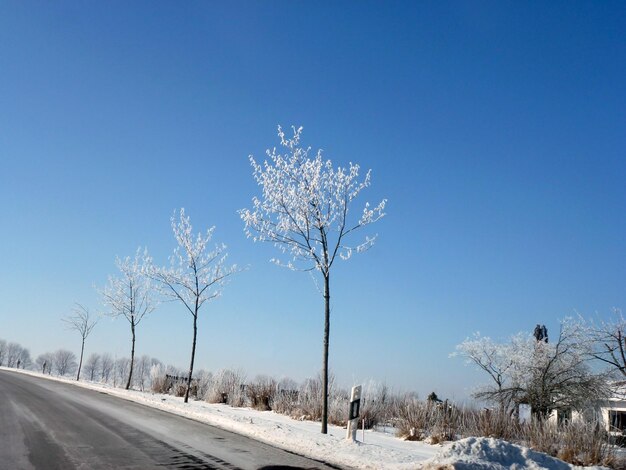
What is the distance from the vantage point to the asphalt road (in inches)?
260

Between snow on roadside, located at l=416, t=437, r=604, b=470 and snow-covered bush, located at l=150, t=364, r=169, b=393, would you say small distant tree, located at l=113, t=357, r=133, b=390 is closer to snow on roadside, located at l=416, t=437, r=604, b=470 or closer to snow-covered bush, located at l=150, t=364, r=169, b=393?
snow-covered bush, located at l=150, t=364, r=169, b=393

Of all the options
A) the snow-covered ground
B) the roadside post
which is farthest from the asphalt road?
the roadside post

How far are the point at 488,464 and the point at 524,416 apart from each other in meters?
6.97

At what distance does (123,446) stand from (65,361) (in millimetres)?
137540

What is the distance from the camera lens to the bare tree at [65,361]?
126m

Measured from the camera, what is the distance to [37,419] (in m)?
11.0

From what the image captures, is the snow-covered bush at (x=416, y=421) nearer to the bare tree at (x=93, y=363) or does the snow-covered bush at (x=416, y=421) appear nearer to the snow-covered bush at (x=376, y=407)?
the snow-covered bush at (x=376, y=407)

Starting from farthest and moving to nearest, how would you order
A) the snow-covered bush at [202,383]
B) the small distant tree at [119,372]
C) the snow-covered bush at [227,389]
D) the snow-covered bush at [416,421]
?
the small distant tree at [119,372], the snow-covered bush at [202,383], the snow-covered bush at [227,389], the snow-covered bush at [416,421]

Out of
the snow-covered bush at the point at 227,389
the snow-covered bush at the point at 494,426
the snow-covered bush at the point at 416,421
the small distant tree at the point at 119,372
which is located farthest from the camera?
the small distant tree at the point at 119,372

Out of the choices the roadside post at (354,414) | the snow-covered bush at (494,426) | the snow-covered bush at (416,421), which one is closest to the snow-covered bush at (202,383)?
the snow-covered bush at (416,421)

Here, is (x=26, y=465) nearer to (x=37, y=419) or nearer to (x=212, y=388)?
(x=37, y=419)

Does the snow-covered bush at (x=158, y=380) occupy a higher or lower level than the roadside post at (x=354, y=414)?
lower

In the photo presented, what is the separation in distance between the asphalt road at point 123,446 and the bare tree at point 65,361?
130 metres

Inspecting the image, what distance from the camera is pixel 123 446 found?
794cm
